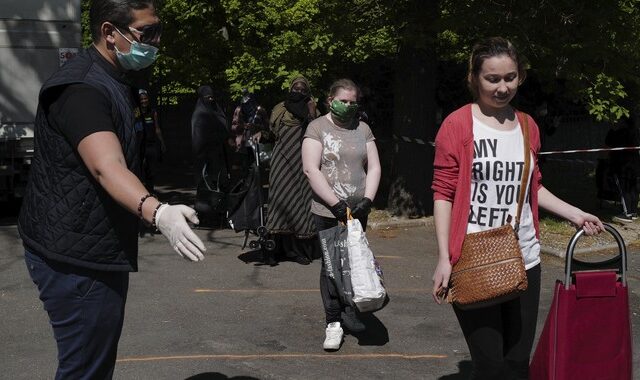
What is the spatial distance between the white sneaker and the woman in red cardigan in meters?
2.27

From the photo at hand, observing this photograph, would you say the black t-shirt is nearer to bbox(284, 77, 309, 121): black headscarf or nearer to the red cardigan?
the red cardigan

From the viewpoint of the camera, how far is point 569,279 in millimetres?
4012


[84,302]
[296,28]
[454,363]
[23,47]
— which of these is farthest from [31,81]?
[84,302]

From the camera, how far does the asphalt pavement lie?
19.9 ft

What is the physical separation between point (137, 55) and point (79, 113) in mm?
378

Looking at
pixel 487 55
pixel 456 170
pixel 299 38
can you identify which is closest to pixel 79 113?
pixel 456 170

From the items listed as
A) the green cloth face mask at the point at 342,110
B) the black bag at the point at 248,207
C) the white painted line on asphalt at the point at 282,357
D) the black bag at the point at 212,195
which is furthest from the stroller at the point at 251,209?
the white painted line on asphalt at the point at 282,357

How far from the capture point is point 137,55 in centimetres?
366

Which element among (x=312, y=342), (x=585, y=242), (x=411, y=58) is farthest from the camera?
(x=411, y=58)

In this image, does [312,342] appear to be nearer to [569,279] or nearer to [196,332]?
[196,332]

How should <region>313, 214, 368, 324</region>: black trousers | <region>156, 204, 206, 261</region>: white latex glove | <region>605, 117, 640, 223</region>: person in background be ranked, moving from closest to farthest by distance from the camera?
<region>156, 204, 206, 261</region>: white latex glove < <region>313, 214, 368, 324</region>: black trousers < <region>605, 117, 640, 223</region>: person in background

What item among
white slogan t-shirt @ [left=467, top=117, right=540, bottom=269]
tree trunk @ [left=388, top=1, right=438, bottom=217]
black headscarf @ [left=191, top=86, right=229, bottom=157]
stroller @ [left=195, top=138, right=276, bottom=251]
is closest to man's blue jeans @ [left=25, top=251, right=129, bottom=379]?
white slogan t-shirt @ [left=467, top=117, right=540, bottom=269]

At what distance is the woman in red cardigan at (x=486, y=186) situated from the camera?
4188mm

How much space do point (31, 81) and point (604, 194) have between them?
26.7 feet
